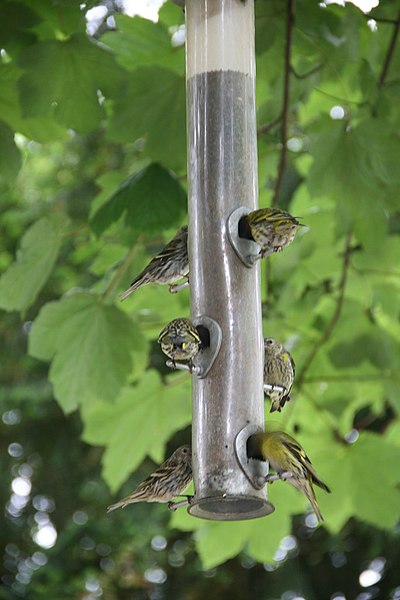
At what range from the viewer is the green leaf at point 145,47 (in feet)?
11.5

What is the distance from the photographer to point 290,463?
2.06 m

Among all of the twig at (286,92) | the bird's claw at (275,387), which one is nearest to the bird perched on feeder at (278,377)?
the bird's claw at (275,387)

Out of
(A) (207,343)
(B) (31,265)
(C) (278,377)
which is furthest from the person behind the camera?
(B) (31,265)

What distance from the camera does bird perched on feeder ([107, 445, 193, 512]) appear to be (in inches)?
86.3

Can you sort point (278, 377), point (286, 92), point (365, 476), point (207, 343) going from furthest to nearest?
point (365, 476) < point (286, 92) < point (278, 377) < point (207, 343)

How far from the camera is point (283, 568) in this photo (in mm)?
6191

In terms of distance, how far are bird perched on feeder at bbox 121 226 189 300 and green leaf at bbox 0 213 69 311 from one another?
1.06 meters

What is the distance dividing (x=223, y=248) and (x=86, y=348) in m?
1.11

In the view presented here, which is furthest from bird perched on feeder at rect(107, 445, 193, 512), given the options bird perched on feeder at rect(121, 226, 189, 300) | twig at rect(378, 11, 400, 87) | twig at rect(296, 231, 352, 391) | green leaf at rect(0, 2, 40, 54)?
twig at rect(296, 231, 352, 391)

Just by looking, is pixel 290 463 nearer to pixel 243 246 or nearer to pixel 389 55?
pixel 243 246

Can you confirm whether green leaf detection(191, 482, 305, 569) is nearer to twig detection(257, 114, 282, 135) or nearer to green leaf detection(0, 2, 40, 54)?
twig detection(257, 114, 282, 135)

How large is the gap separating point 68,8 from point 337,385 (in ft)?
5.41

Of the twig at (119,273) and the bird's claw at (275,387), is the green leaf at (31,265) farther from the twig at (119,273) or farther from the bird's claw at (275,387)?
the bird's claw at (275,387)

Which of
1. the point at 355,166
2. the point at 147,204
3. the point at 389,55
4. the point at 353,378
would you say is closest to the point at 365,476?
the point at 353,378
